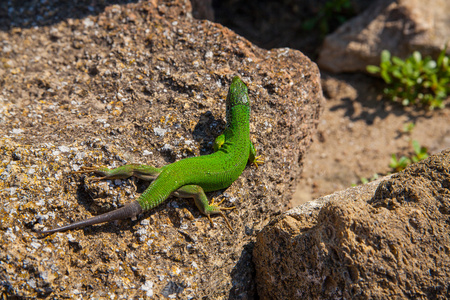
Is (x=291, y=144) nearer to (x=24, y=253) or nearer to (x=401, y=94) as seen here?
(x=24, y=253)

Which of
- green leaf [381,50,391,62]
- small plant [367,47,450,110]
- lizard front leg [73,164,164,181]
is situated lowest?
lizard front leg [73,164,164,181]

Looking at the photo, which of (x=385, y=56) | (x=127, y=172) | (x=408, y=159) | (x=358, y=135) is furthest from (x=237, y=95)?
(x=385, y=56)


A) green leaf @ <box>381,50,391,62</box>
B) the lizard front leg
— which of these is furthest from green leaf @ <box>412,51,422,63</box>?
the lizard front leg

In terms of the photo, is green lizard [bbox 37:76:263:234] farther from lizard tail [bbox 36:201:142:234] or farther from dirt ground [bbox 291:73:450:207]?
dirt ground [bbox 291:73:450:207]

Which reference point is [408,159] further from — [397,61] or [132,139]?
[132,139]

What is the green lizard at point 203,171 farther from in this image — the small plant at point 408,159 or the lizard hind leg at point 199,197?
the small plant at point 408,159

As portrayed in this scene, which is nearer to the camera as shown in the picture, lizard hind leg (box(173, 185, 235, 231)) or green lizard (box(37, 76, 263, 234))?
green lizard (box(37, 76, 263, 234))
